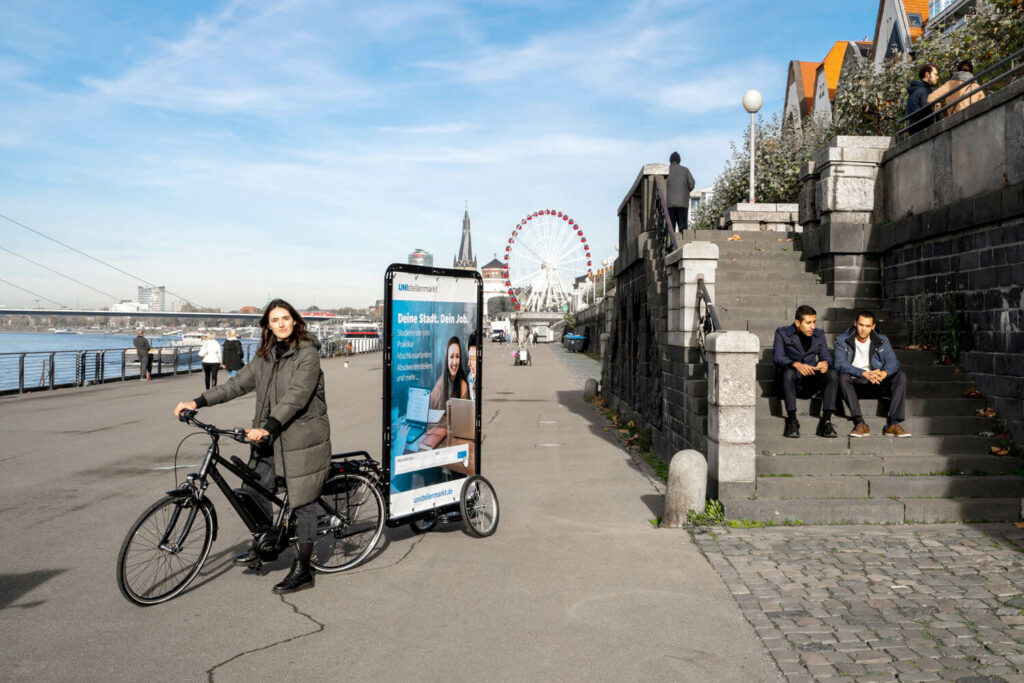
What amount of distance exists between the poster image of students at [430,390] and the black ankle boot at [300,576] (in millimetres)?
968

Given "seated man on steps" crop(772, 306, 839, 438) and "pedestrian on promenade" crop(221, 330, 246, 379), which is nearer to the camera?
"seated man on steps" crop(772, 306, 839, 438)

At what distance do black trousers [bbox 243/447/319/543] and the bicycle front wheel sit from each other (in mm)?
377

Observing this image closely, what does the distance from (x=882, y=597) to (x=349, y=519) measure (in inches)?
146

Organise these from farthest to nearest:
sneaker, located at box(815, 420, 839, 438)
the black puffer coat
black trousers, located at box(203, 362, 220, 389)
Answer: black trousers, located at box(203, 362, 220, 389) < sneaker, located at box(815, 420, 839, 438) < the black puffer coat

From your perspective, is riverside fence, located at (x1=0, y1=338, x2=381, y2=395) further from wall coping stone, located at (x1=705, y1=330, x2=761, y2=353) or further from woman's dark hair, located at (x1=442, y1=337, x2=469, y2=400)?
wall coping stone, located at (x1=705, y1=330, x2=761, y2=353)

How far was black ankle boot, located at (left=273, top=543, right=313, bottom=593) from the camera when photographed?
5391 mm

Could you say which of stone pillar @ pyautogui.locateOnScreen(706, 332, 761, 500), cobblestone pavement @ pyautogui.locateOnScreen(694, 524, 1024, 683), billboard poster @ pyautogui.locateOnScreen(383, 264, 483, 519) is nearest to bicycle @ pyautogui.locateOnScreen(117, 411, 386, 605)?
billboard poster @ pyautogui.locateOnScreen(383, 264, 483, 519)

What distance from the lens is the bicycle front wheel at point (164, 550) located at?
16.2 ft

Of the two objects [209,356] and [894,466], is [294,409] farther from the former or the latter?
[209,356]

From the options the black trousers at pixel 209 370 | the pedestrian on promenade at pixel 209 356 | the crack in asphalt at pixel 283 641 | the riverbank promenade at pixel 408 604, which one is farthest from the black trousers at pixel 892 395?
the pedestrian on promenade at pixel 209 356

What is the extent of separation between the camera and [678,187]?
13891mm

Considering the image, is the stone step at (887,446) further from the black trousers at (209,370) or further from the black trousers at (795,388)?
the black trousers at (209,370)

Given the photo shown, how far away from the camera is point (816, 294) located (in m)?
11.6

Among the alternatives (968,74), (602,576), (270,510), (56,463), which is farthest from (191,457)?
(968,74)
